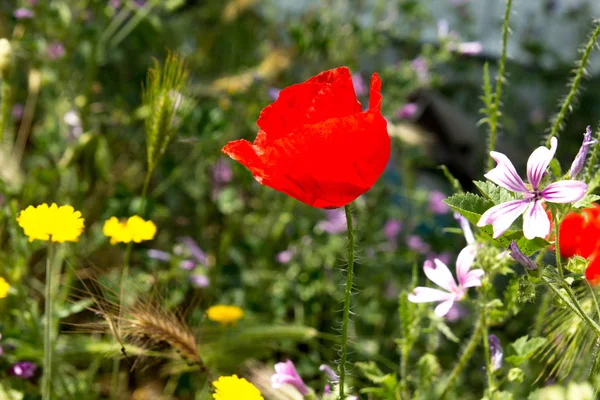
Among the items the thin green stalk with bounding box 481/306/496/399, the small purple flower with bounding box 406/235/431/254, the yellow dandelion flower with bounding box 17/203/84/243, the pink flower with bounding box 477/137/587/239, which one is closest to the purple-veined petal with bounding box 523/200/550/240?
the pink flower with bounding box 477/137/587/239

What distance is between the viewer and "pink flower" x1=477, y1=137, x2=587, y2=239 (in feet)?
2.48

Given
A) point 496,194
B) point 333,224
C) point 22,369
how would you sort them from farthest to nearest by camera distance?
point 333,224, point 22,369, point 496,194

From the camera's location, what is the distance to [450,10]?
427 centimetres

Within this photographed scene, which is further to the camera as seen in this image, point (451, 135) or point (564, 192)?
point (451, 135)

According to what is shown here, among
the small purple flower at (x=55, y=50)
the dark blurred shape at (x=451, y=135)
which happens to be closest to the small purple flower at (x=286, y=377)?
the small purple flower at (x=55, y=50)

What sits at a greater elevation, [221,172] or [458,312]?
[221,172]

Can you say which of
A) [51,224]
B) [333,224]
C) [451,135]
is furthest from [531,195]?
[451,135]

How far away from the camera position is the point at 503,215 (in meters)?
0.77

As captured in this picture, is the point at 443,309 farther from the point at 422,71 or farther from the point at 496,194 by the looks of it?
the point at 422,71

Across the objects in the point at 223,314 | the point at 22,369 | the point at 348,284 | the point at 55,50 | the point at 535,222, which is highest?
the point at 55,50

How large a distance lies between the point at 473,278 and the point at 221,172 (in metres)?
1.57

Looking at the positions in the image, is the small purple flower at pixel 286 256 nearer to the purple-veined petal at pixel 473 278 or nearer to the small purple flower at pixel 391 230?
the small purple flower at pixel 391 230

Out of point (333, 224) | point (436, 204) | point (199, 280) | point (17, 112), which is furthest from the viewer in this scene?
point (17, 112)

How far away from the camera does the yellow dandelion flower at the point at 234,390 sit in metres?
0.93
